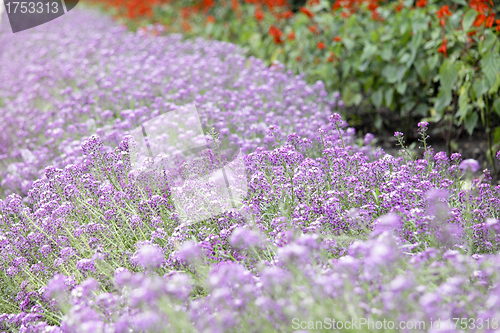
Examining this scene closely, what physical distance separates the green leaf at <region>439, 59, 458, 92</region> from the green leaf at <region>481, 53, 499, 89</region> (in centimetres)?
26

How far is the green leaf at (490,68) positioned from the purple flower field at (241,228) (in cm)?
88

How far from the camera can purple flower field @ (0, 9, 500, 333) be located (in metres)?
1.77

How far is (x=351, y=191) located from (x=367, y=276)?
3.77ft

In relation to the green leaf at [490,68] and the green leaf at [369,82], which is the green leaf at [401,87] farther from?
the green leaf at [490,68]

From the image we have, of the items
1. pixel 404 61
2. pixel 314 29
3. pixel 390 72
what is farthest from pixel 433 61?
pixel 314 29

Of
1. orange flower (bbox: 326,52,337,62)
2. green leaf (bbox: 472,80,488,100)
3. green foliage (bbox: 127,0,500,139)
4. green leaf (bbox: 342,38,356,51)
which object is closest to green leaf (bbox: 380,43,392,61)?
green foliage (bbox: 127,0,500,139)

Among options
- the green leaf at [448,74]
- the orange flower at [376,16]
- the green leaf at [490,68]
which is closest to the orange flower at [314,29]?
the orange flower at [376,16]

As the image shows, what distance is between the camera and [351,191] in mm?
2945

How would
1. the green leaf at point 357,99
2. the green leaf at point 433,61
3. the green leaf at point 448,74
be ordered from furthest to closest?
the green leaf at point 357,99, the green leaf at point 433,61, the green leaf at point 448,74

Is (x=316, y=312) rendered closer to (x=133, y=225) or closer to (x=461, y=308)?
(x=461, y=308)

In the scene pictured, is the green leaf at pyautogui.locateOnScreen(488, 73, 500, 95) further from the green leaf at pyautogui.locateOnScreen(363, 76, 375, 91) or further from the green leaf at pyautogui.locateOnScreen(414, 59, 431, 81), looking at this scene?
the green leaf at pyautogui.locateOnScreen(363, 76, 375, 91)

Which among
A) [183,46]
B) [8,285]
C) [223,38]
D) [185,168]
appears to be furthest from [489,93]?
[223,38]

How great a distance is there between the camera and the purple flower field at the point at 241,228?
1767mm

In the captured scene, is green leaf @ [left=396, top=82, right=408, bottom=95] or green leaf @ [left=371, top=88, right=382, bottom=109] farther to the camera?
green leaf @ [left=371, top=88, right=382, bottom=109]
